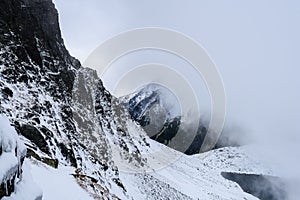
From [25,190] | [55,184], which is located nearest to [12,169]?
[25,190]

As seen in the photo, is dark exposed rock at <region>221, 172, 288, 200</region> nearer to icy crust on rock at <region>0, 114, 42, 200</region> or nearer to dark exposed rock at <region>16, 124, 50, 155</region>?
dark exposed rock at <region>16, 124, 50, 155</region>

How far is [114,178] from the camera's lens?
33125mm

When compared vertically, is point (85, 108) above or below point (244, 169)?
below

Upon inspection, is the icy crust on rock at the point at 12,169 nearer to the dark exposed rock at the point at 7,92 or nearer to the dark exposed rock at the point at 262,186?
the dark exposed rock at the point at 7,92

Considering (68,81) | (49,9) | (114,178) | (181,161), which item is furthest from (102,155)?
(181,161)

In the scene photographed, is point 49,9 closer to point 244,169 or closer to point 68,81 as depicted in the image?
point 68,81

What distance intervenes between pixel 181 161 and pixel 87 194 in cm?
6733

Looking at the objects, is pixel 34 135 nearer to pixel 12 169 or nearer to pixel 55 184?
pixel 55 184

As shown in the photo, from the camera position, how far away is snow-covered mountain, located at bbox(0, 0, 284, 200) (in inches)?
633

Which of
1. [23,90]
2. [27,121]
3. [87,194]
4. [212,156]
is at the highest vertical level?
[212,156]

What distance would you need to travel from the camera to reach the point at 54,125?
30.6m

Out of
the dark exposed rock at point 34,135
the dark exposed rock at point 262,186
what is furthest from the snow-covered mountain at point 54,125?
the dark exposed rock at point 262,186

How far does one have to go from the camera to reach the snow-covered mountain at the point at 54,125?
16.1m

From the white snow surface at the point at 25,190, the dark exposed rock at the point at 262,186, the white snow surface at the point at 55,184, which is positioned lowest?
the white snow surface at the point at 25,190
